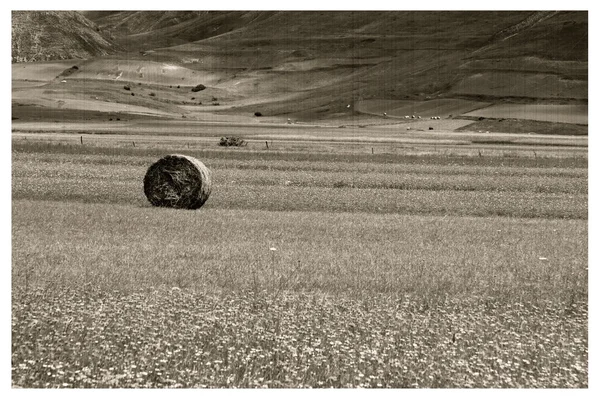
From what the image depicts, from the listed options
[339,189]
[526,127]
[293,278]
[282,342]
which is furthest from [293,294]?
[526,127]

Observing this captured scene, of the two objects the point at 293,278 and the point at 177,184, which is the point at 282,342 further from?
the point at 177,184

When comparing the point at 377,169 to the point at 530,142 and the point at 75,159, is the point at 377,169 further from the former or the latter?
the point at 530,142

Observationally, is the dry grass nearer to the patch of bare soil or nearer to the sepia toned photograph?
the sepia toned photograph

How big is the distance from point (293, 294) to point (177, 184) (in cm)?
1497

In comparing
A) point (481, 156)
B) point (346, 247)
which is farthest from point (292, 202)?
point (481, 156)

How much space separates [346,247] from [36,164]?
26738 millimetres

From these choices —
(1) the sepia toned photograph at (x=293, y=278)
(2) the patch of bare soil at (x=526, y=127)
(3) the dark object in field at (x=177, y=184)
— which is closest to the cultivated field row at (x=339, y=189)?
(1) the sepia toned photograph at (x=293, y=278)

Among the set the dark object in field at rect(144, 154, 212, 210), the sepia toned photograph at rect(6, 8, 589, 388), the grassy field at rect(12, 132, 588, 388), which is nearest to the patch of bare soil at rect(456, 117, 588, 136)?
the sepia toned photograph at rect(6, 8, 589, 388)

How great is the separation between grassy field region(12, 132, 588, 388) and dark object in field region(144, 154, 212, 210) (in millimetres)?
936

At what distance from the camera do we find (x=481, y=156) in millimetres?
55562

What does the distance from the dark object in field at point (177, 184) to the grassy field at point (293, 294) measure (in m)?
0.94

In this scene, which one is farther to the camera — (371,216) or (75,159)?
(75,159)

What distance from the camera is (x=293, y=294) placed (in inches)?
501

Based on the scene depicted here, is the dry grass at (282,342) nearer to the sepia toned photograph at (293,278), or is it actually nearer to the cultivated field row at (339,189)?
the sepia toned photograph at (293,278)
